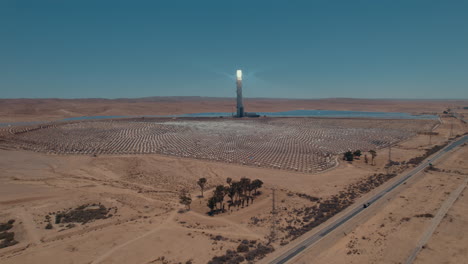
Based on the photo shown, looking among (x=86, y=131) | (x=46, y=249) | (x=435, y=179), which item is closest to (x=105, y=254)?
(x=46, y=249)

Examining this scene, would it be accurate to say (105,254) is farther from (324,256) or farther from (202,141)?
(202,141)

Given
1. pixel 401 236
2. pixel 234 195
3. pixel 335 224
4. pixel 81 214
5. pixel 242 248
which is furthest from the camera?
pixel 234 195

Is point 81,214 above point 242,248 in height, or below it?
above

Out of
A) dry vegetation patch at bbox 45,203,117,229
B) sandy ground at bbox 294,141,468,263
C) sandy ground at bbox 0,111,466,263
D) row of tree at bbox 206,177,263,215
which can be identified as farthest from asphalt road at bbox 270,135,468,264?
dry vegetation patch at bbox 45,203,117,229

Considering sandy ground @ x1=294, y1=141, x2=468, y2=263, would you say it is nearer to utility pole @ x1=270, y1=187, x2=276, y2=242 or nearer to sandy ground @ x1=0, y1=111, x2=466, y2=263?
sandy ground @ x1=0, y1=111, x2=466, y2=263

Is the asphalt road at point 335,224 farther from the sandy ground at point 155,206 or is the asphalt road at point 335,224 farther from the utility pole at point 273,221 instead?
the utility pole at point 273,221

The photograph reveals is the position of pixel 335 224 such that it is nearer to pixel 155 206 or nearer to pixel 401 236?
pixel 401 236

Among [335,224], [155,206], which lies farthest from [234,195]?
[335,224]
